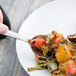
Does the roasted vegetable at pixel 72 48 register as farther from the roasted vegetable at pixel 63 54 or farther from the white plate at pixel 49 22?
the white plate at pixel 49 22

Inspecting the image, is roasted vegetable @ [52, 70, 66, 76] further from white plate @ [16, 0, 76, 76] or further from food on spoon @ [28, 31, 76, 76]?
white plate @ [16, 0, 76, 76]

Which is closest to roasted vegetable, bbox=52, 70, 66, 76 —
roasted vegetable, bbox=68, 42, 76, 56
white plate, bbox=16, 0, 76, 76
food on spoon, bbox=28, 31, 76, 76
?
food on spoon, bbox=28, 31, 76, 76

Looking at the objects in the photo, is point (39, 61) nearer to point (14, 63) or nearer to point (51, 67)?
point (51, 67)

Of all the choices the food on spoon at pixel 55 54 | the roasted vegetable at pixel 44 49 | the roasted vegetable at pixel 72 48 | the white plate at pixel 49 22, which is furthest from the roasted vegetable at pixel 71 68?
the white plate at pixel 49 22

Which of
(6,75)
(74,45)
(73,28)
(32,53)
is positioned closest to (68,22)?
(73,28)

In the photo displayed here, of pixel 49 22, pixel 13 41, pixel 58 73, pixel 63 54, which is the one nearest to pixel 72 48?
pixel 63 54

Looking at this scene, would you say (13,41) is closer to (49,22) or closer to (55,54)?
(49,22)

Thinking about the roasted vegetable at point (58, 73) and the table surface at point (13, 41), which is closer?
the roasted vegetable at point (58, 73)
